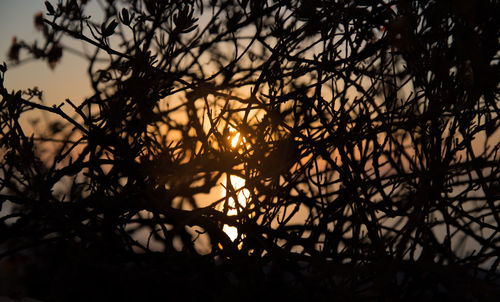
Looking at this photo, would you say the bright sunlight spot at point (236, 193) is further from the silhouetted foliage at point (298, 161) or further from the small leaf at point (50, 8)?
the small leaf at point (50, 8)

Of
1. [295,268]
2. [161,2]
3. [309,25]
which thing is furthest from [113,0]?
[295,268]

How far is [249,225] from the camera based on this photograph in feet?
5.83

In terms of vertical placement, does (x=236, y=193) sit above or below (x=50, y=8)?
below

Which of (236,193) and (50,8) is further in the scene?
(50,8)

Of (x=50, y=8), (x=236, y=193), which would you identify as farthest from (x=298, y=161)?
(x=50, y=8)

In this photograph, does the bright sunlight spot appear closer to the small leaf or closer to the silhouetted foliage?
the silhouetted foliage

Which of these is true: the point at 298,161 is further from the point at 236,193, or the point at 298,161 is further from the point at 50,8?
the point at 50,8

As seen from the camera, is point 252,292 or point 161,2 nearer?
point 252,292

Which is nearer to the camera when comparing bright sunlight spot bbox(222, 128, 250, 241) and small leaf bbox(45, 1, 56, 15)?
bright sunlight spot bbox(222, 128, 250, 241)

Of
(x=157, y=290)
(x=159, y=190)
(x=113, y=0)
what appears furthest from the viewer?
(x=113, y=0)

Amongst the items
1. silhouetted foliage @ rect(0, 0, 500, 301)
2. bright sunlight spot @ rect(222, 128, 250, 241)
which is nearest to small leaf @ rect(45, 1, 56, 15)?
silhouetted foliage @ rect(0, 0, 500, 301)

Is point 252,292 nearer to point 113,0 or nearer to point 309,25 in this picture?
point 309,25

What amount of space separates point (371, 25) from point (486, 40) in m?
0.53

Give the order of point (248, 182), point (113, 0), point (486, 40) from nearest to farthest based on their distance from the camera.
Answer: point (486, 40) < point (248, 182) < point (113, 0)
